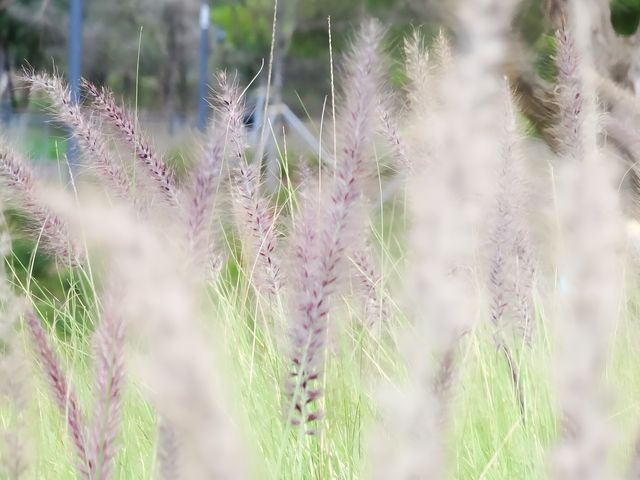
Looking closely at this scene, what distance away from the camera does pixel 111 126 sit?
1154mm

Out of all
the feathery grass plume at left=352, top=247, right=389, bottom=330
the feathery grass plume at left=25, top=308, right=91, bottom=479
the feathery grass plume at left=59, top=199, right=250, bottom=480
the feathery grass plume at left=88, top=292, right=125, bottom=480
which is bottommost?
the feathery grass plume at left=352, top=247, right=389, bottom=330

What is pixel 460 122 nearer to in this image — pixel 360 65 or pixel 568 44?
pixel 360 65

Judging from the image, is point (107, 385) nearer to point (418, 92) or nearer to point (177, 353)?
point (177, 353)

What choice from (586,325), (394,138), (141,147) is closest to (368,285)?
(394,138)

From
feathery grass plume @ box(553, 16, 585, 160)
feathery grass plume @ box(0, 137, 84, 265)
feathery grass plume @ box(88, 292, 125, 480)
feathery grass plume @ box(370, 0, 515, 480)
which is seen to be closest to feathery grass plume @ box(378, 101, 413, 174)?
feathery grass plume @ box(553, 16, 585, 160)

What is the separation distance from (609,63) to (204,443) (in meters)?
3.39

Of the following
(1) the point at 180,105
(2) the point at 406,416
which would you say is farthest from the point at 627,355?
(1) the point at 180,105

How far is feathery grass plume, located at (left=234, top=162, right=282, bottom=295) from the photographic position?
3.69 ft

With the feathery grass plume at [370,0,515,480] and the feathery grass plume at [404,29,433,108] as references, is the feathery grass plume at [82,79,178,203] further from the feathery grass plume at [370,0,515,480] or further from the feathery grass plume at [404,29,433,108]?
the feathery grass plume at [370,0,515,480]

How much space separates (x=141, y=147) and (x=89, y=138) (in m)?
0.11

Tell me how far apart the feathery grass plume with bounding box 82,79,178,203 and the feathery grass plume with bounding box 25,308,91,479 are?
15.4 inches

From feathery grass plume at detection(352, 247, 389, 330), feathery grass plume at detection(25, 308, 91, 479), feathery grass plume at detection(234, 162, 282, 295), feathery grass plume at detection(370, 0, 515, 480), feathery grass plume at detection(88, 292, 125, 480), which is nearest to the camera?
feathery grass plume at detection(370, 0, 515, 480)

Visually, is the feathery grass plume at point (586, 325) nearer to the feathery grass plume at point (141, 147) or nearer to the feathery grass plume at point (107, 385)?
the feathery grass plume at point (107, 385)

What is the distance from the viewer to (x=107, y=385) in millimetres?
426
